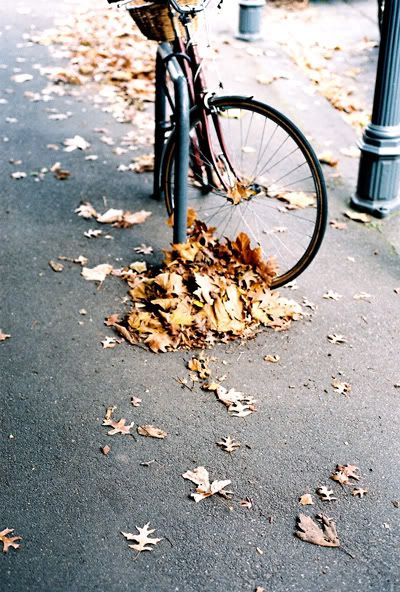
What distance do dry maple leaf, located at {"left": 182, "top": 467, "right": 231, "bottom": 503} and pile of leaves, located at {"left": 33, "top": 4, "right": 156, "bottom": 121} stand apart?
14.8 feet

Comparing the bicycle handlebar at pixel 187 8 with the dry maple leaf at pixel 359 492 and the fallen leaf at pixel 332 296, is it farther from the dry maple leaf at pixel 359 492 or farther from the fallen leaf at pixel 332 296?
the dry maple leaf at pixel 359 492

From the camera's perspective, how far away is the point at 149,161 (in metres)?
6.03

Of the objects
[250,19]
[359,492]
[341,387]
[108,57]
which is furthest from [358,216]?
[250,19]

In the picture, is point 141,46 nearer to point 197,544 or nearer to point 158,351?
point 158,351

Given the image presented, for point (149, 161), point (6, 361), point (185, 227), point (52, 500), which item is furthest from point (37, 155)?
point (52, 500)

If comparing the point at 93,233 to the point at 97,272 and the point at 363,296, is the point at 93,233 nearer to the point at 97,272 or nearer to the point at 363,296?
the point at 97,272

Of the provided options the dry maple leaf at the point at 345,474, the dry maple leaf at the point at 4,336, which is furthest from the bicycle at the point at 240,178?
the dry maple leaf at the point at 345,474

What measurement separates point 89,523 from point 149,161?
3.67 metres

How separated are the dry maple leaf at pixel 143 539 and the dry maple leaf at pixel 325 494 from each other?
2.24 feet

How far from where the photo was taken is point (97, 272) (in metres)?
4.59

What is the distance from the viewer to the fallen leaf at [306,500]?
3.02m

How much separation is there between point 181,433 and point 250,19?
7.38 meters

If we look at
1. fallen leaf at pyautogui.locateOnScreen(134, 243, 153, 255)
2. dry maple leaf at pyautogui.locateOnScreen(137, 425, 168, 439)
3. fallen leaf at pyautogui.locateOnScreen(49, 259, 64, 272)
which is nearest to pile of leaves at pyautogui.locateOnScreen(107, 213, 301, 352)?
fallen leaf at pyautogui.locateOnScreen(134, 243, 153, 255)

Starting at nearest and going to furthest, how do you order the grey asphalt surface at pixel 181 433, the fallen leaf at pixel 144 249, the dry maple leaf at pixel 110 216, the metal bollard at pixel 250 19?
the grey asphalt surface at pixel 181 433, the fallen leaf at pixel 144 249, the dry maple leaf at pixel 110 216, the metal bollard at pixel 250 19
